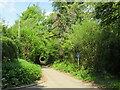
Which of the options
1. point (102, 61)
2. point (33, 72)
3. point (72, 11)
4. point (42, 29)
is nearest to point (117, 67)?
point (102, 61)

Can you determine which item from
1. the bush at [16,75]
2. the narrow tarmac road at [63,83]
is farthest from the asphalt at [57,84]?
the bush at [16,75]

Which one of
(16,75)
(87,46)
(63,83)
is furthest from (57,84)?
(87,46)

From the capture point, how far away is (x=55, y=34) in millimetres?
24797

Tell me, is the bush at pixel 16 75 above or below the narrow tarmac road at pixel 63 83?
above

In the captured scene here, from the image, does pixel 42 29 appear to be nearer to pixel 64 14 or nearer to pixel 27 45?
pixel 64 14

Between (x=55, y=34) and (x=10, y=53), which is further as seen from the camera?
(x=55, y=34)

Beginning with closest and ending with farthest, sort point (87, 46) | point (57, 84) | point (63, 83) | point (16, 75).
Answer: point (16, 75) < point (57, 84) < point (63, 83) < point (87, 46)

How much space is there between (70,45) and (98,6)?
833cm

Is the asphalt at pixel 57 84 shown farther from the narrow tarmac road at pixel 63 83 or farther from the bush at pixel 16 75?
the bush at pixel 16 75

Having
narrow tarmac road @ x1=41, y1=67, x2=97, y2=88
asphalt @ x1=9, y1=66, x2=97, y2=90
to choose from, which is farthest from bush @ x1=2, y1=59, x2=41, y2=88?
narrow tarmac road @ x1=41, y1=67, x2=97, y2=88

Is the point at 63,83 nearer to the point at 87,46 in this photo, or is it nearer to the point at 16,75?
the point at 16,75

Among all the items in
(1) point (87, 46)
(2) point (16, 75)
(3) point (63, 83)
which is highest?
(1) point (87, 46)

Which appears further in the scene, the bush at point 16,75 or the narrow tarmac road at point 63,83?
the narrow tarmac road at point 63,83

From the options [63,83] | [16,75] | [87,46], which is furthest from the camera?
[87,46]
